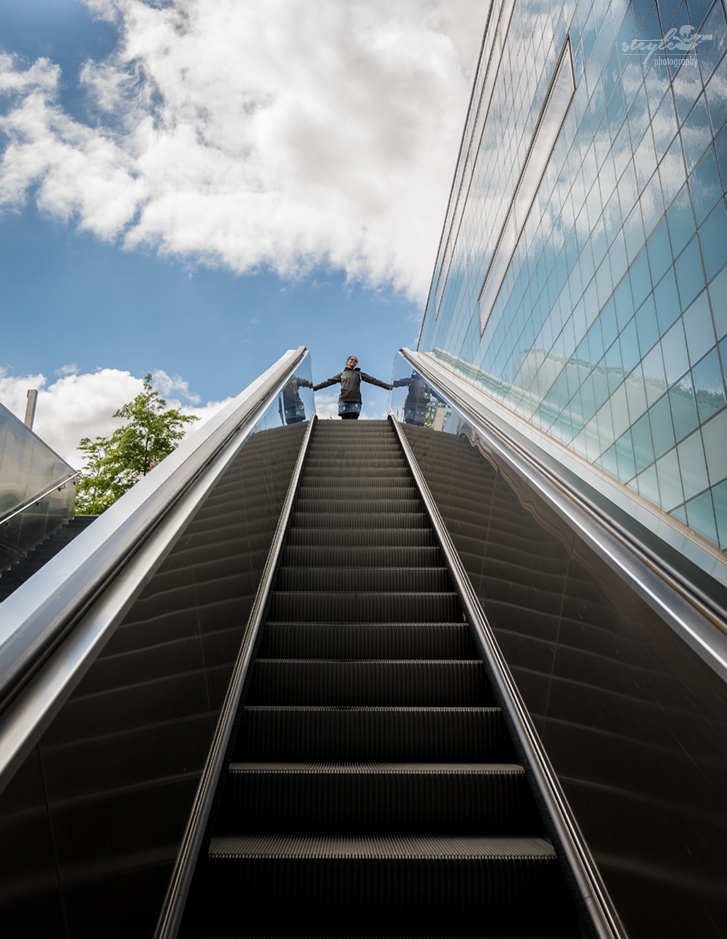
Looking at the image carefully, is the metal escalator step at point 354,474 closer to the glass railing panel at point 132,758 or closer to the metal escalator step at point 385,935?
the glass railing panel at point 132,758

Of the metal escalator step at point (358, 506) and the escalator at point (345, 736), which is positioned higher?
the metal escalator step at point (358, 506)

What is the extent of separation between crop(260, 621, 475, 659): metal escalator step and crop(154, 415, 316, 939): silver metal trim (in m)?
0.16

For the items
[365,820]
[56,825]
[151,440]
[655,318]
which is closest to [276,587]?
[365,820]

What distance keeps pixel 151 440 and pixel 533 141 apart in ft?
55.1

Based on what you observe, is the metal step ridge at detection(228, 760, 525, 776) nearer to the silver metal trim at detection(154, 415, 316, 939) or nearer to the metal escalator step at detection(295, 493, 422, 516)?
the silver metal trim at detection(154, 415, 316, 939)

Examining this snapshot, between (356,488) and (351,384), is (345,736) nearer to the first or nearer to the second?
(356,488)

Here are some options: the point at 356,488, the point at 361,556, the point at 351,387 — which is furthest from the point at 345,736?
the point at 351,387

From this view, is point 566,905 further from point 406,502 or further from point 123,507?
point 406,502

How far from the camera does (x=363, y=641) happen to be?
9.02 feet

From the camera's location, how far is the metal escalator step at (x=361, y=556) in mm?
3537

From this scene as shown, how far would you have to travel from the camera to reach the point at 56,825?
935mm

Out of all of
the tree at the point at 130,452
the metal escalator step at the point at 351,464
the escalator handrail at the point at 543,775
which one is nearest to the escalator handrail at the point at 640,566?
the escalator handrail at the point at 543,775

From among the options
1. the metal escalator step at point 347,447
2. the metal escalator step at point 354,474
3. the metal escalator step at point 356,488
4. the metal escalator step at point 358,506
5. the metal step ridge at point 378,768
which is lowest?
the metal step ridge at point 378,768

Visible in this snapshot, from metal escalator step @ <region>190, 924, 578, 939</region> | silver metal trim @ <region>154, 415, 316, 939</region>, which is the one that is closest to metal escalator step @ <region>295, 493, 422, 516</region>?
silver metal trim @ <region>154, 415, 316, 939</region>
